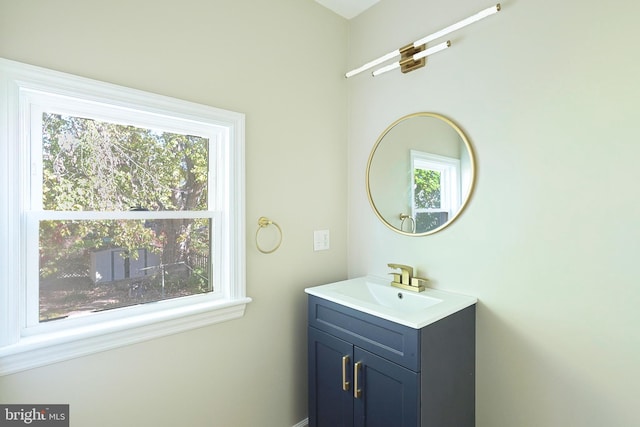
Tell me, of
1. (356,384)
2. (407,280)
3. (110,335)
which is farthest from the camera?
(407,280)

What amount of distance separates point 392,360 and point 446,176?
3.10 ft

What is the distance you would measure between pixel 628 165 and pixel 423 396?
1153mm

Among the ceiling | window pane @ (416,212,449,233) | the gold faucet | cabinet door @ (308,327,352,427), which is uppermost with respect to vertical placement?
the ceiling

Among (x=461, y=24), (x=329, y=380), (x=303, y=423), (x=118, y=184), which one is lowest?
(x=303, y=423)

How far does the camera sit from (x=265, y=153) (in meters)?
1.74

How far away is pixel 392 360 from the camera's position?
Result: 51.4 inches

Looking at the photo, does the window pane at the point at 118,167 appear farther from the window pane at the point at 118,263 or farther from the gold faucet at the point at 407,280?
the gold faucet at the point at 407,280

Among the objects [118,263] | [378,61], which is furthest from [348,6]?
[118,263]

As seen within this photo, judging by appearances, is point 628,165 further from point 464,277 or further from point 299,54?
point 299,54

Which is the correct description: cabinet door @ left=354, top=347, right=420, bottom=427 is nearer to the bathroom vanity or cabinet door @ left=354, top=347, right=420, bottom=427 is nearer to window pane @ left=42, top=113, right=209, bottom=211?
the bathroom vanity

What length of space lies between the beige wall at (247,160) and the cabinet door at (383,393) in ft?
1.87

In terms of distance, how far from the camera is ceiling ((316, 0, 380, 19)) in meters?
1.96

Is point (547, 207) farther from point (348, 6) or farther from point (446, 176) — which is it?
point (348, 6)

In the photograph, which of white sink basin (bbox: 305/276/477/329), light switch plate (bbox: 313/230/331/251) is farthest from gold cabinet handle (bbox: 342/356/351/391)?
light switch plate (bbox: 313/230/331/251)
